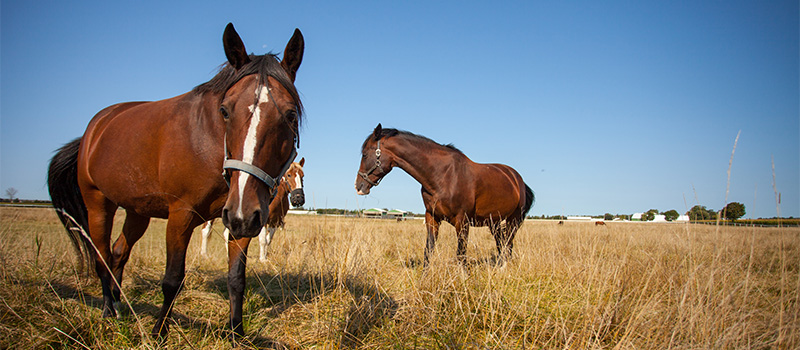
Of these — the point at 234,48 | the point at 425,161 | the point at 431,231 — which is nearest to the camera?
the point at 234,48

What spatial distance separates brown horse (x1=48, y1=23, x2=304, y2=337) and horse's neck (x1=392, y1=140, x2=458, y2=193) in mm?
3926

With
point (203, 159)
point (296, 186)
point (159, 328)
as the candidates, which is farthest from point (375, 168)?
point (159, 328)

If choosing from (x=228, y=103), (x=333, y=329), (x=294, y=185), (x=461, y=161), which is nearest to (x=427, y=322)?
(x=333, y=329)

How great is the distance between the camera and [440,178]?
6312mm

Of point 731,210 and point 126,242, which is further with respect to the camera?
point 731,210

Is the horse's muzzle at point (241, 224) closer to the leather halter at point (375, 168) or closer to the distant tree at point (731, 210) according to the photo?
the distant tree at point (731, 210)

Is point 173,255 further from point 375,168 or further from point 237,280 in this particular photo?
point 375,168

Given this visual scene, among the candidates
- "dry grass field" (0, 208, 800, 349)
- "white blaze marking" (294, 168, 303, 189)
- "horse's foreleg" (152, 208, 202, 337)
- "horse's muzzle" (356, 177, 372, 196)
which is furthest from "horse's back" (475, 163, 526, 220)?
"horse's foreleg" (152, 208, 202, 337)

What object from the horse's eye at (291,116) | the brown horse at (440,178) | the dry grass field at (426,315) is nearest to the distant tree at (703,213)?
the dry grass field at (426,315)

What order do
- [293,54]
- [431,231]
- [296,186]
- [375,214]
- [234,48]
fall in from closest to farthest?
[234,48], [293,54], [431,231], [375,214], [296,186]

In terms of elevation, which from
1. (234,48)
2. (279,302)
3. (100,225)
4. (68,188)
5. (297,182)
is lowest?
(279,302)

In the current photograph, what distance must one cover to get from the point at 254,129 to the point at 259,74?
1.53ft

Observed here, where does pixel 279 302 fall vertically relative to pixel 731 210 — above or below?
below

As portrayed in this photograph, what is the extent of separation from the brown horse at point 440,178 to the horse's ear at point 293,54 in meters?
3.81
